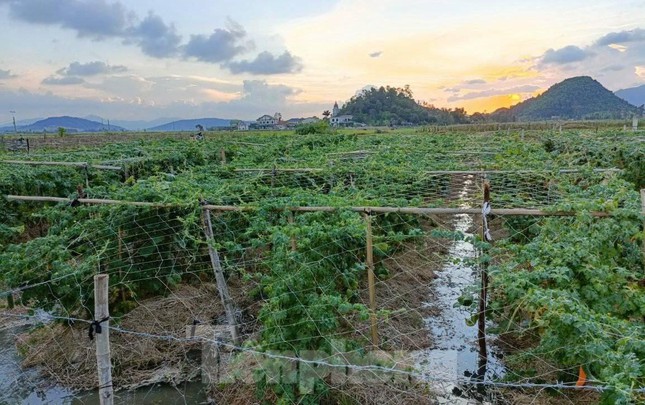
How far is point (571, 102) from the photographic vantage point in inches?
4407

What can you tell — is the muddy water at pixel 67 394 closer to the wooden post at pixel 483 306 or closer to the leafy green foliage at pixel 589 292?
the wooden post at pixel 483 306

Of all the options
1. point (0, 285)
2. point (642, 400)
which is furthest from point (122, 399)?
point (642, 400)

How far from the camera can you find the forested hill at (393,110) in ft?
317

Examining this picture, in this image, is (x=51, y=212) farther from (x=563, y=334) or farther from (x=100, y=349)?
(x=563, y=334)

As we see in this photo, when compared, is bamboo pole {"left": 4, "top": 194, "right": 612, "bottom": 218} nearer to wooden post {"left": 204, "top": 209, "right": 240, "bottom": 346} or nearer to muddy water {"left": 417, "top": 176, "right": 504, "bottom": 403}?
wooden post {"left": 204, "top": 209, "right": 240, "bottom": 346}

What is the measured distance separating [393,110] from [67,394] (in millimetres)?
99512

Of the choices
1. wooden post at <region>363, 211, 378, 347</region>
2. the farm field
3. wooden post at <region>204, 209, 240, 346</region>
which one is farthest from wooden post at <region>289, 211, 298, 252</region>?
wooden post at <region>204, 209, 240, 346</region>

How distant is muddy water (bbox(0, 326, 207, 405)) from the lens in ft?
16.1

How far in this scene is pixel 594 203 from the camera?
14.2 ft

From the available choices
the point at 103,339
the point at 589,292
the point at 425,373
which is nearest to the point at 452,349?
the point at 425,373

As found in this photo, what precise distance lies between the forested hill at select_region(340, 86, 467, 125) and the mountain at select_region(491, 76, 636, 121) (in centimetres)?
1489

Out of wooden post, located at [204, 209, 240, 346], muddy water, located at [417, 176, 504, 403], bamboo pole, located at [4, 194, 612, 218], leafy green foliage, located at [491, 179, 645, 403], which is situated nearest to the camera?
leafy green foliage, located at [491, 179, 645, 403]

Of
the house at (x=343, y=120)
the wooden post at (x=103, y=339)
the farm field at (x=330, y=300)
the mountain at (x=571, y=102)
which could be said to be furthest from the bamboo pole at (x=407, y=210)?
the mountain at (x=571, y=102)

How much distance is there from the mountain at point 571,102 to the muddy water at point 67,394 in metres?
112
